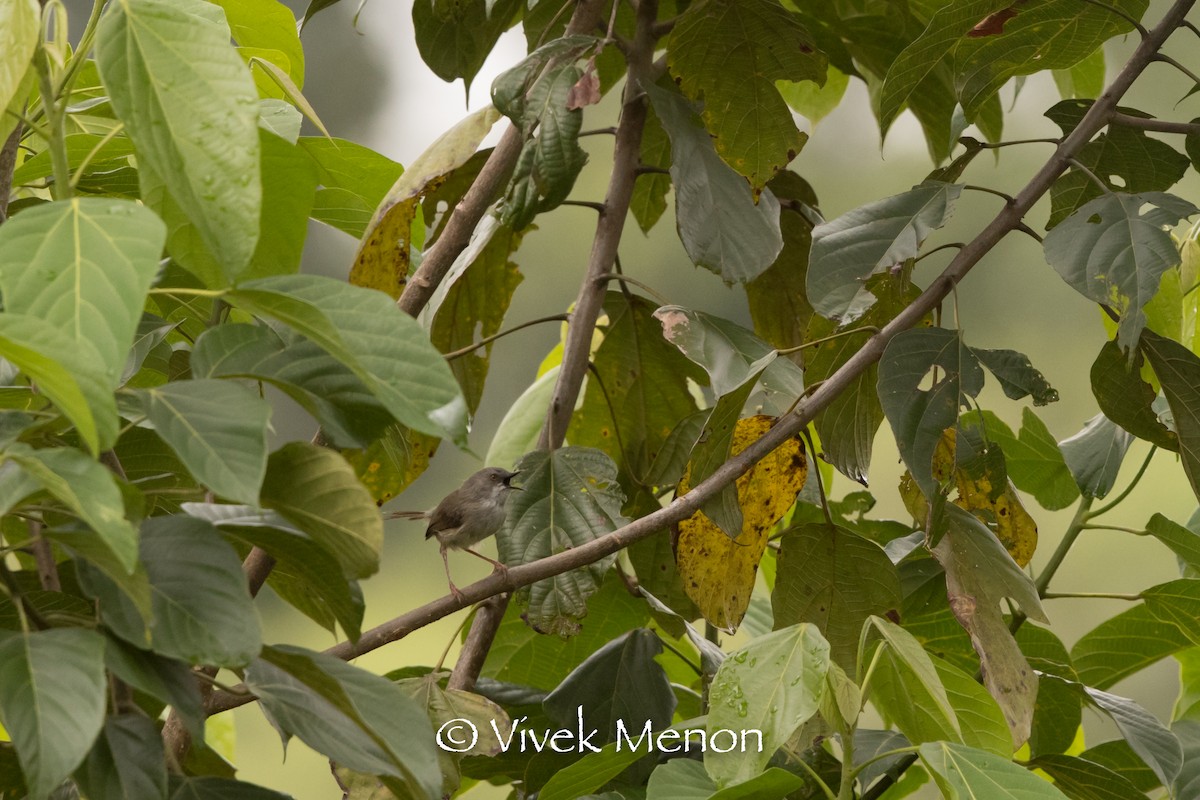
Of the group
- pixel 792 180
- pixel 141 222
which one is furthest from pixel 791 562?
pixel 141 222

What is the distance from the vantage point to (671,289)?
8.09ft

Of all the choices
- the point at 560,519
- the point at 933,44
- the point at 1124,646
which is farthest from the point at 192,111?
the point at 1124,646

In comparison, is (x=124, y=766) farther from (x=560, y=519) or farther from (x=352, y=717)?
(x=560, y=519)

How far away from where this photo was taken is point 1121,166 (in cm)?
100

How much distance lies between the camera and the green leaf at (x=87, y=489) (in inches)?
15.3

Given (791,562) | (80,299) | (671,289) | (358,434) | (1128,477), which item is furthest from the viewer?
(1128,477)

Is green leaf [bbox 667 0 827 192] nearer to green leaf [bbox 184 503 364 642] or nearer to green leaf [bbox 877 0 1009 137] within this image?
green leaf [bbox 877 0 1009 137]

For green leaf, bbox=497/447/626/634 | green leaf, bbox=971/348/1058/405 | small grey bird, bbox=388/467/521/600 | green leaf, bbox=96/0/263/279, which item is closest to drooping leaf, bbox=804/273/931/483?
green leaf, bbox=971/348/1058/405

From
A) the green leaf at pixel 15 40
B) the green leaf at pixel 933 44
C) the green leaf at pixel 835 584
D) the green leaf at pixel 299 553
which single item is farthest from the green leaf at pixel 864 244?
the green leaf at pixel 15 40

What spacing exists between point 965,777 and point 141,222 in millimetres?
539

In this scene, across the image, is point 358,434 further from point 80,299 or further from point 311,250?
point 311,250

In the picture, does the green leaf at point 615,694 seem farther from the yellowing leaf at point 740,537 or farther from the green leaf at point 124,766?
the green leaf at point 124,766

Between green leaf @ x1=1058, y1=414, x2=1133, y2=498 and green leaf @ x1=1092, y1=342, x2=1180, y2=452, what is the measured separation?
0.23 m

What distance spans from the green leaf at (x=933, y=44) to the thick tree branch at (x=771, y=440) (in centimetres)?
Result: 12
